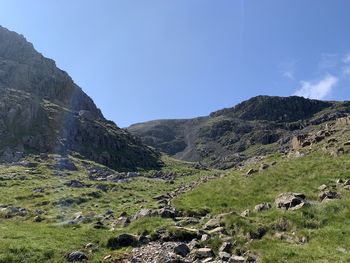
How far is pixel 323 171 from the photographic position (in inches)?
1473

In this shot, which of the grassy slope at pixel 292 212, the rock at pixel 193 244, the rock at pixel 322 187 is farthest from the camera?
the rock at pixel 322 187

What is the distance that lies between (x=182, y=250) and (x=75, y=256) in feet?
17.6

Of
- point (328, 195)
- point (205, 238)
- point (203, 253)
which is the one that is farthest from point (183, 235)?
point (328, 195)

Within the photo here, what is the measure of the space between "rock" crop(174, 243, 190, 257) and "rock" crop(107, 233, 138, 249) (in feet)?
9.83

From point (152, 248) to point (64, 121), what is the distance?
504 feet

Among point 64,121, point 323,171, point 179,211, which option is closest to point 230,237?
point 179,211

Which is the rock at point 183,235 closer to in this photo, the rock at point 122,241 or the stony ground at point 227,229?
the stony ground at point 227,229

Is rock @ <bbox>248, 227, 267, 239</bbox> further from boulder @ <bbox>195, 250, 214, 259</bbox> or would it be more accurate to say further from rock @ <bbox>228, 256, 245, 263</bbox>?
rock @ <bbox>228, 256, 245, 263</bbox>

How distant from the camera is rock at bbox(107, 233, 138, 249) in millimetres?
23672

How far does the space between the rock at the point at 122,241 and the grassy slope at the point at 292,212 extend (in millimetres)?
5463

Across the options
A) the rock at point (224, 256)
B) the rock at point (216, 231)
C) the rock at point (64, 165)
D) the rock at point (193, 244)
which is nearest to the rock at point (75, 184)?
the rock at point (64, 165)

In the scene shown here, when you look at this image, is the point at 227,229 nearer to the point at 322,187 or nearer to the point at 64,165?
the point at 322,187

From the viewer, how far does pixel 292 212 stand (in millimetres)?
25188

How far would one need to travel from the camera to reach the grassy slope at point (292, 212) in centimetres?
2019
